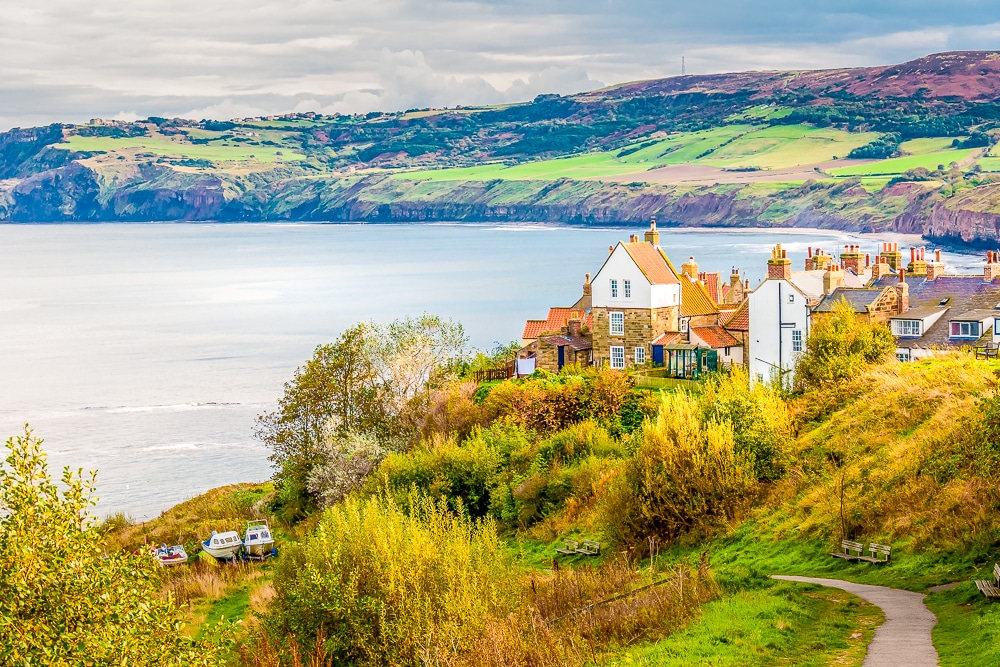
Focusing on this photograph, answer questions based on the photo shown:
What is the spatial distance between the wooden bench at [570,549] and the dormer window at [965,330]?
21.0m

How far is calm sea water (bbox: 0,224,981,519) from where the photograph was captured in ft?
198

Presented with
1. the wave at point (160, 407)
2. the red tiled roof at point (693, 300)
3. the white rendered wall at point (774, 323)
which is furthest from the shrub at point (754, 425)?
the wave at point (160, 407)

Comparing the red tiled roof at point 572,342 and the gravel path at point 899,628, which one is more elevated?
the red tiled roof at point 572,342

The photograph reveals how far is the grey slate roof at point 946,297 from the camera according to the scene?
42.5 m

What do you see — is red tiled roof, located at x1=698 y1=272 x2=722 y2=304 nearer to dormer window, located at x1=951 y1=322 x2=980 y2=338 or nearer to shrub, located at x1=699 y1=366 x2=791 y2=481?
dormer window, located at x1=951 y1=322 x2=980 y2=338

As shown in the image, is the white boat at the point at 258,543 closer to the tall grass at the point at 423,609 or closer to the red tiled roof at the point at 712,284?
the tall grass at the point at 423,609

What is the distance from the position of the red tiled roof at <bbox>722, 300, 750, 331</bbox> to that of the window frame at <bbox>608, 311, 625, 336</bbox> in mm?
4512

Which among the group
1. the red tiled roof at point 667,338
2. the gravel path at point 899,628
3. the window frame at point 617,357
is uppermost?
the red tiled roof at point 667,338

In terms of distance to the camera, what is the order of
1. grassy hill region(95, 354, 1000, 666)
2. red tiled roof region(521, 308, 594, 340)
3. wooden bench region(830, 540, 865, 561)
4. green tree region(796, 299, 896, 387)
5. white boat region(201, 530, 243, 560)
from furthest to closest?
red tiled roof region(521, 308, 594, 340), white boat region(201, 530, 243, 560), green tree region(796, 299, 896, 387), wooden bench region(830, 540, 865, 561), grassy hill region(95, 354, 1000, 666)

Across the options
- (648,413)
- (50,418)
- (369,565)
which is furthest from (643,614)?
(50,418)

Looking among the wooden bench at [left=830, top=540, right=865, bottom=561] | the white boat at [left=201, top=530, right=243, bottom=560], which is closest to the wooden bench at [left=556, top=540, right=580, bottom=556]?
the wooden bench at [left=830, top=540, right=865, bottom=561]

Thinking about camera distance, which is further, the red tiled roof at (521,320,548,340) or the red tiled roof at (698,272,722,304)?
the red tiled roof at (698,272,722,304)

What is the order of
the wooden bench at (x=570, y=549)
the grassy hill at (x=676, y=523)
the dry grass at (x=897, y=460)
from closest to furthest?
the grassy hill at (x=676, y=523) → the dry grass at (x=897, y=460) → the wooden bench at (x=570, y=549)

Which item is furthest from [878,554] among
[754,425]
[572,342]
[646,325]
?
[572,342]
